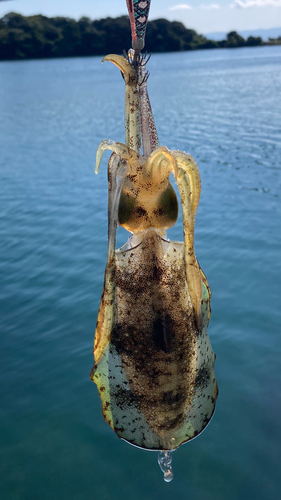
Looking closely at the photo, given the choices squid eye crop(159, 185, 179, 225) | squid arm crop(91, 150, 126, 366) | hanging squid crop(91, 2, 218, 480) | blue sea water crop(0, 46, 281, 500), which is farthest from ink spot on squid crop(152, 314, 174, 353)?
blue sea water crop(0, 46, 281, 500)

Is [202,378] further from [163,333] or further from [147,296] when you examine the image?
[147,296]

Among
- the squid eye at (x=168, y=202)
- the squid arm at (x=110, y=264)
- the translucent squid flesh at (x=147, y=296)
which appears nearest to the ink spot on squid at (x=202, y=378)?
the translucent squid flesh at (x=147, y=296)

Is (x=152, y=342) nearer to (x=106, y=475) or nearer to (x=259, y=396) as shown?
(x=106, y=475)

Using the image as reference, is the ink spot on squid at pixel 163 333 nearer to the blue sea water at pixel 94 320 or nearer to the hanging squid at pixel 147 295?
the hanging squid at pixel 147 295

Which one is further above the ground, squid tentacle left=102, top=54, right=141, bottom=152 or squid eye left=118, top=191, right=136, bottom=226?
squid tentacle left=102, top=54, right=141, bottom=152

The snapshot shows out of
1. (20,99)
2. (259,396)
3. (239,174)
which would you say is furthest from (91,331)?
(20,99)

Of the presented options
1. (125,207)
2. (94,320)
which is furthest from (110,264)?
(94,320)

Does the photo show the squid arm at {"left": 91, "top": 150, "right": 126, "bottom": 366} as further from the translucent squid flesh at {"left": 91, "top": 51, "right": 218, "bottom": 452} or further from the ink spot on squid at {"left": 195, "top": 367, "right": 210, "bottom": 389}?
the ink spot on squid at {"left": 195, "top": 367, "right": 210, "bottom": 389}
